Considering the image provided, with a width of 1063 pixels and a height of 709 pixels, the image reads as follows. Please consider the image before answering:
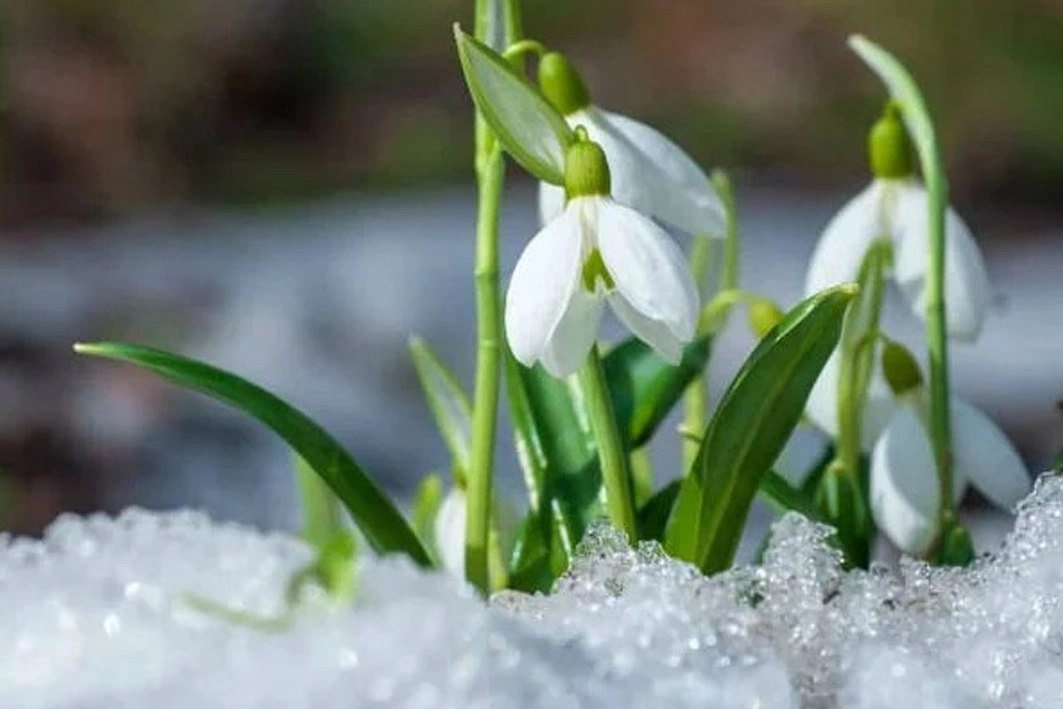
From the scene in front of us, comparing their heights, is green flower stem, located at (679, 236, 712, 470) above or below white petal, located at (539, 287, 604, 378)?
below

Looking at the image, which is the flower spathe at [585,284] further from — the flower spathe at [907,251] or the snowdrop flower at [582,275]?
the flower spathe at [907,251]

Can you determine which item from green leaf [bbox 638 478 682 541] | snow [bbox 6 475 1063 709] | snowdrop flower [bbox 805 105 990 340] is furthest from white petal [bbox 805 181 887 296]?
snow [bbox 6 475 1063 709]

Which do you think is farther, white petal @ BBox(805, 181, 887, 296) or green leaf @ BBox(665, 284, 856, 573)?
white petal @ BBox(805, 181, 887, 296)

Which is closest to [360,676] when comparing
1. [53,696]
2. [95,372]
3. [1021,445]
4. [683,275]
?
[53,696]

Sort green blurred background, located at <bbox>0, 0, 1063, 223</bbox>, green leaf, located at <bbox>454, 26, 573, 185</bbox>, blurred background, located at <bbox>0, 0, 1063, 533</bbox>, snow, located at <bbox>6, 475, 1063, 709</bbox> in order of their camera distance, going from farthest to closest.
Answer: green blurred background, located at <bbox>0, 0, 1063, 223</bbox>
blurred background, located at <bbox>0, 0, 1063, 533</bbox>
green leaf, located at <bbox>454, 26, 573, 185</bbox>
snow, located at <bbox>6, 475, 1063, 709</bbox>

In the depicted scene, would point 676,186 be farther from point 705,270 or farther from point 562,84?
point 705,270

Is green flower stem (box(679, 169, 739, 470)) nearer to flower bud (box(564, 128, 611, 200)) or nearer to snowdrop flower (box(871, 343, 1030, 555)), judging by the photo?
snowdrop flower (box(871, 343, 1030, 555))

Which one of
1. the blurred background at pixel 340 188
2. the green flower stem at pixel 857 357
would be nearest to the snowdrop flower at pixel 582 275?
→ the green flower stem at pixel 857 357
